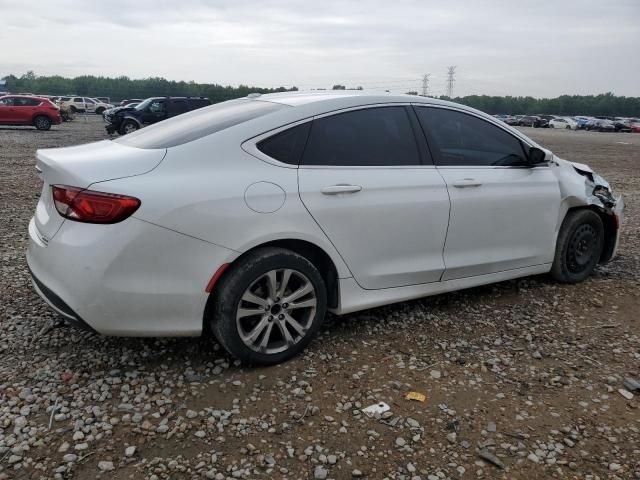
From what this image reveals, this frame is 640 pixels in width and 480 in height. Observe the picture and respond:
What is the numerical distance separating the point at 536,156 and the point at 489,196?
68 cm

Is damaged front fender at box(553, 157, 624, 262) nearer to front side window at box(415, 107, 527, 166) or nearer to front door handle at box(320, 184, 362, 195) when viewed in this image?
front side window at box(415, 107, 527, 166)

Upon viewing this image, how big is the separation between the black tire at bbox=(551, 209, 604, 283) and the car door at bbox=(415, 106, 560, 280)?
221 millimetres

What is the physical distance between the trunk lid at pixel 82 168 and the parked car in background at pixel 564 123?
6250 cm

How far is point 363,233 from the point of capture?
3.42 meters

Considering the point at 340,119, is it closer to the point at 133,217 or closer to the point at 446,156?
the point at 446,156

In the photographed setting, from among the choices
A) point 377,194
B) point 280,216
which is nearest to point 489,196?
point 377,194

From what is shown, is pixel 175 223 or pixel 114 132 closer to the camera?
pixel 175 223

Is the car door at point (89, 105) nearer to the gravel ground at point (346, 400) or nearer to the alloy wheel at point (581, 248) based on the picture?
the gravel ground at point (346, 400)

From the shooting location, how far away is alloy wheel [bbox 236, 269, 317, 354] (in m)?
3.12

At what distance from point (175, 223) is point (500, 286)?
3.10 meters

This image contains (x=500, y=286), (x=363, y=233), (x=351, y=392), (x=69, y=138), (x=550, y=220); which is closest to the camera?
(x=351, y=392)

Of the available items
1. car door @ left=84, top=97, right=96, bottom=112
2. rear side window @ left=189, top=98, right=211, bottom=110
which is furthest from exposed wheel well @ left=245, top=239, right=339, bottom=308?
car door @ left=84, top=97, right=96, bottom=112

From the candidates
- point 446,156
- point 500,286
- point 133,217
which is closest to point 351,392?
point 133,217

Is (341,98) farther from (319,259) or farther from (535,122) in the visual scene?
(535,122)
